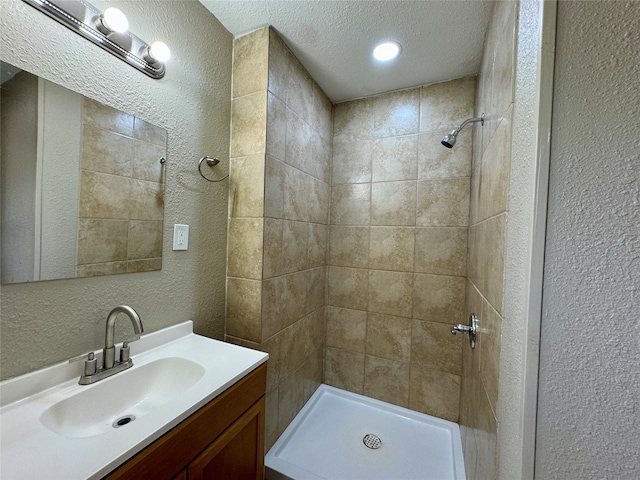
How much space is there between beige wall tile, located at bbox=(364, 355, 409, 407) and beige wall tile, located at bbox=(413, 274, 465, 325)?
427mm

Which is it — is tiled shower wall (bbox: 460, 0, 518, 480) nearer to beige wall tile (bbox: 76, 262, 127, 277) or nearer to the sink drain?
the sink drain

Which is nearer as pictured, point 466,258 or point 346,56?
point 346,56

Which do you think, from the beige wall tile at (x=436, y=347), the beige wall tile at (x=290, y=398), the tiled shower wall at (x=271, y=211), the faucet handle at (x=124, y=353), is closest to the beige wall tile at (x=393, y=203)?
the tiled shower wall at (x=271, y=211)

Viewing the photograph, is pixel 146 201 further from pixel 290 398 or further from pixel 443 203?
pixel 443 203

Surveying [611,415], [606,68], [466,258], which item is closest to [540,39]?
[606,68]

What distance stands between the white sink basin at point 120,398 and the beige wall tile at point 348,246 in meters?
1.24

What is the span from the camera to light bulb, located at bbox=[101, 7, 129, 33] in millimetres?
824

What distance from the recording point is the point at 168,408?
2.24ft

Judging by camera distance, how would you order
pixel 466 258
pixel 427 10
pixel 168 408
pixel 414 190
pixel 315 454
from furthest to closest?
pixel 414 190, pixel 466 258, pixel 315 454, pixel 427 10, pixel 168 408

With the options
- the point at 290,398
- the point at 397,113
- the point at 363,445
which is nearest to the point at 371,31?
the point at 397,113

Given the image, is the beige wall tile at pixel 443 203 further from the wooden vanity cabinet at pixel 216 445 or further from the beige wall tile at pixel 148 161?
the beige wall tile at pixel 148 161

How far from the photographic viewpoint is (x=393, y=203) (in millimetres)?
1787

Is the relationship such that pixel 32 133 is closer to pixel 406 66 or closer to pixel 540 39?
pixel 540 39

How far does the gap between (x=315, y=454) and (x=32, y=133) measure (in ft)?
6.24
